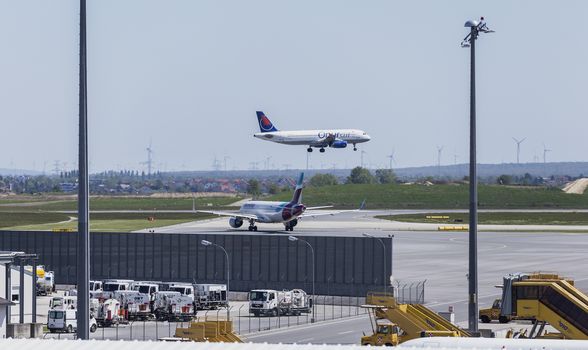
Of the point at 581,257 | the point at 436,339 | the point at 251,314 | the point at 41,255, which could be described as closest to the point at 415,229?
the point at 581,257

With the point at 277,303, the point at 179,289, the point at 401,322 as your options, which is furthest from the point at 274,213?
the point at 401,322

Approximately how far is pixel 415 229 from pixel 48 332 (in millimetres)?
120948

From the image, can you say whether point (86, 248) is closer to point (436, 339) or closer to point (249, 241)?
point (436, 339)

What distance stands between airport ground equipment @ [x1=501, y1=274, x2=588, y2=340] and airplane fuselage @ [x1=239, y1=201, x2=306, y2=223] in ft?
365

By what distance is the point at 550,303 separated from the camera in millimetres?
60844

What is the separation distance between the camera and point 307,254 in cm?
10538

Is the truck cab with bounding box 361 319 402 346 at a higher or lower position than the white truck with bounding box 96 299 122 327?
higher

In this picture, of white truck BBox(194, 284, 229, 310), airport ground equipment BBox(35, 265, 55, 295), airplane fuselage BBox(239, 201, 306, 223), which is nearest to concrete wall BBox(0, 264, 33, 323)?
white truck BBox(194, 284, 229, 310)

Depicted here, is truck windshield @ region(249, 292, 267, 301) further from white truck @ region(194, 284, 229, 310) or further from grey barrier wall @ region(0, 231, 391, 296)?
grey barrier wall @ region(0, 231, 391, 296)

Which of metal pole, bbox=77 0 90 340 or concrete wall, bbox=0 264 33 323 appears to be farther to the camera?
concrete wall, bbox=0 264 33 323

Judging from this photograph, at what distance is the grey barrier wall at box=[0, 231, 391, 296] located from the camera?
4038 inches

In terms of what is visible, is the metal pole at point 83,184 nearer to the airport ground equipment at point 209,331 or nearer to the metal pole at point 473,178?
the metal pole at point 473,178

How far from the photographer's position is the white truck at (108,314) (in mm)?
83688

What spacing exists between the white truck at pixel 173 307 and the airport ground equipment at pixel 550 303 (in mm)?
29776
